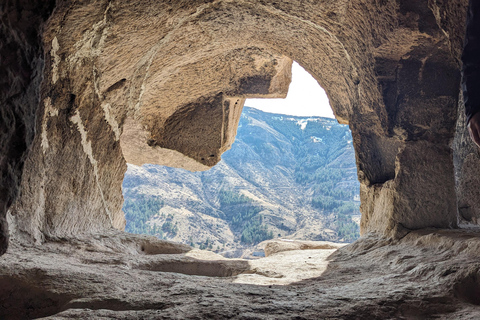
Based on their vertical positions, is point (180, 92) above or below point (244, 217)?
above

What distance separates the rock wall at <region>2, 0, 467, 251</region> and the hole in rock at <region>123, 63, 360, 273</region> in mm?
19973

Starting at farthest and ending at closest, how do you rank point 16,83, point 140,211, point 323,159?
1. point 323,159
2. point 140,211
3. point 16,83

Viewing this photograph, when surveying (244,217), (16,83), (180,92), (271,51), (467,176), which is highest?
(271,51)

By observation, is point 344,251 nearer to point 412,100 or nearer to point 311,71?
point 412,100

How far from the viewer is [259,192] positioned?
43.5 metres

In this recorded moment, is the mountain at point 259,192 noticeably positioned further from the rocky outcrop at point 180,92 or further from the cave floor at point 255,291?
the cave floor at point 255,291

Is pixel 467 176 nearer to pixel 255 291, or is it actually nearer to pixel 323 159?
pixel 255 291

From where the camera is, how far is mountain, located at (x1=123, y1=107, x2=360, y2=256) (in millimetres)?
33062

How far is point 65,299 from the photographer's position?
1.69 meters

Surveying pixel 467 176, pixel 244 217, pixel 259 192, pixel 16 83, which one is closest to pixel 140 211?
pixel 244 217

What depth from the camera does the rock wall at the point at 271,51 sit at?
2.72 m

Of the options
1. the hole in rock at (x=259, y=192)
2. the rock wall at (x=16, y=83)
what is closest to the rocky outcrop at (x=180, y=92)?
the rock wall at (x=16, y=83)

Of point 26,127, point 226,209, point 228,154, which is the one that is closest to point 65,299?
point 26,127

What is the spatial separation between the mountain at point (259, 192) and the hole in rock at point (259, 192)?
101mm
